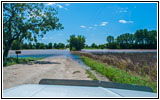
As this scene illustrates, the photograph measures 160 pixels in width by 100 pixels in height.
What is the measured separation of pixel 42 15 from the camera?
17.3 metres

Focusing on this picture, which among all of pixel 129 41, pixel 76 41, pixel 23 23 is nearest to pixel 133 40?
pixel 129 41

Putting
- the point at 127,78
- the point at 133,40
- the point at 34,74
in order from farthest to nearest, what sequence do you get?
the point at 133,40, the point at 34,74, the point at 127,78

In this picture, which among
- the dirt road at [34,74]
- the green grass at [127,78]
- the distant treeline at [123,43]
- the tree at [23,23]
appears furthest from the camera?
the distant treeline at [123,43]

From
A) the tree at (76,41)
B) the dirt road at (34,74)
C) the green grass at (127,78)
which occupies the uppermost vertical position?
the tree at (76,41)

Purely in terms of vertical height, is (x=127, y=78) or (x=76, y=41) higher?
(x=76, y=41)

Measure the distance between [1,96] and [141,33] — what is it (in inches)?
1217

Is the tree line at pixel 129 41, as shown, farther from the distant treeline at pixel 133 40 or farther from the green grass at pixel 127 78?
the green grass at pixel 127 78

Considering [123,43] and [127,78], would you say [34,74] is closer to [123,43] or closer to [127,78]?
[127,78]

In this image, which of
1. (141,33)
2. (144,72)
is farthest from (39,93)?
(141,33)

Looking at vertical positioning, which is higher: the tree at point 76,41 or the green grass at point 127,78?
the tree at point 76,41

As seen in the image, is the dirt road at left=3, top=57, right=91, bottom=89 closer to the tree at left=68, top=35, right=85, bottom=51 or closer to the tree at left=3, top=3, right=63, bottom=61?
the tree at left=3, top=3, right=63, bottom=61

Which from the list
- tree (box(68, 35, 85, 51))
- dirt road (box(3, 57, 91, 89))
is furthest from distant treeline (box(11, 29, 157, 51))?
dirt road (box(3, 57, 91, 89))

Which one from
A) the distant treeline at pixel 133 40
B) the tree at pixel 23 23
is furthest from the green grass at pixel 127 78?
the distant treeline at pixel 133 40

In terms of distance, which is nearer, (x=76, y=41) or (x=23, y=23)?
(x=23, y=23)
